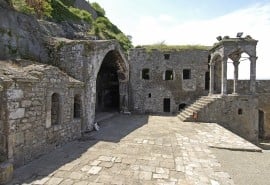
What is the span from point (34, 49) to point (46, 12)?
560 cm

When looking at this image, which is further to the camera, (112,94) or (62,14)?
(112,94)

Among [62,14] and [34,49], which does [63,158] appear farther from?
[62,14]

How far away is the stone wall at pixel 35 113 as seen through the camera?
6.29 m

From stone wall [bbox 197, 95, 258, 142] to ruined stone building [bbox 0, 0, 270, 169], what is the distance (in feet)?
0.21

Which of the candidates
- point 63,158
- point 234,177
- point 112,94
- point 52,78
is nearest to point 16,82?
point 52,78

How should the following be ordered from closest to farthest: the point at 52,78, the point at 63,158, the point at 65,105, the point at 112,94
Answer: the point at 63,158 < the point at 52,78 < the point at 65,105 < the point at 112,94

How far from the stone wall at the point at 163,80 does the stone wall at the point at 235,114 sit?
4.27 metres

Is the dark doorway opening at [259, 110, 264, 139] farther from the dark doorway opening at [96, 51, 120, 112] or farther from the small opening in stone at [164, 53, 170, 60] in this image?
the dark doorway opening at [96, 51, 120, 112]

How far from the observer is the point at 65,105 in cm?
906

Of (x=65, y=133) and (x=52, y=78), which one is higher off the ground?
(x=52, y=78)

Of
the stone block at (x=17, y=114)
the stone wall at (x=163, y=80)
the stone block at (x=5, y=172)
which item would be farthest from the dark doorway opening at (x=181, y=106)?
the stone block at (x=5, y=172)

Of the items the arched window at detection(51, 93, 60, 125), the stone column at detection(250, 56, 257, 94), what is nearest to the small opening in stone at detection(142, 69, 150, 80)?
the stone column at detection(250, 56, 257, 94)

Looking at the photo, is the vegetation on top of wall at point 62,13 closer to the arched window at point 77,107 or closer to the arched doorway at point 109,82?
the arched doorway at point 109,82

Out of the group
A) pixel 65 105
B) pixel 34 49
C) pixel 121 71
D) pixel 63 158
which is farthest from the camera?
pixel 121 71
